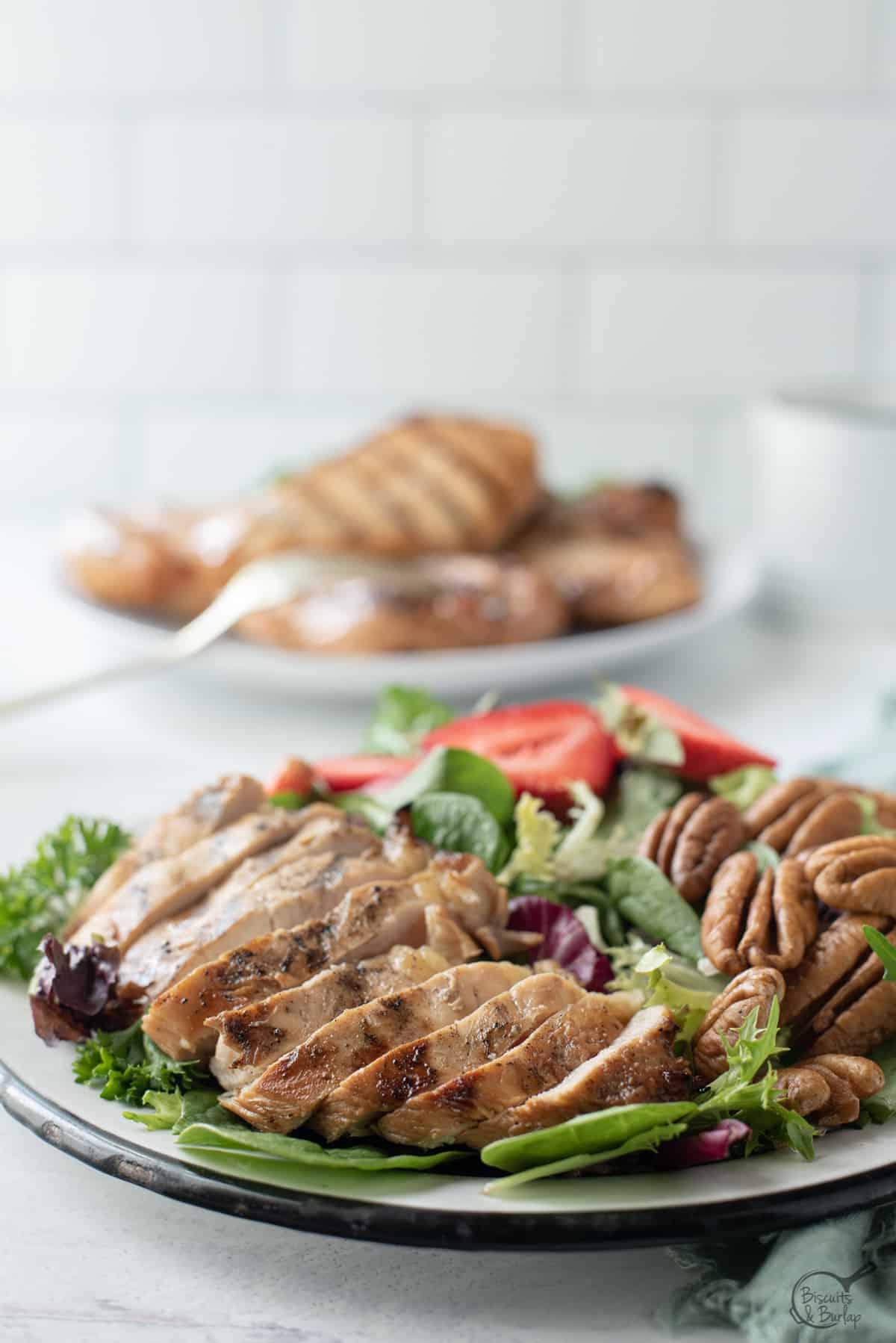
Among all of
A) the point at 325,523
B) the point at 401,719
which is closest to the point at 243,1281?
the point at 401,719

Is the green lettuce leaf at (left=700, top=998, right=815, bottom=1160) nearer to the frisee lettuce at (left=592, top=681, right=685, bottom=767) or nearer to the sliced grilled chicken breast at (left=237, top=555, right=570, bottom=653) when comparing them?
the frisee lettuce at (left=592, top=681, right=685, bottom=767)

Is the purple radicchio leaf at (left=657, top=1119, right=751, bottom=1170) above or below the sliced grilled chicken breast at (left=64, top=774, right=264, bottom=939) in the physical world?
below

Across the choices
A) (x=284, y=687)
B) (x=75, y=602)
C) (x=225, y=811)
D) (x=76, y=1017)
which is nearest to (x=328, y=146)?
(x=75, y=602)

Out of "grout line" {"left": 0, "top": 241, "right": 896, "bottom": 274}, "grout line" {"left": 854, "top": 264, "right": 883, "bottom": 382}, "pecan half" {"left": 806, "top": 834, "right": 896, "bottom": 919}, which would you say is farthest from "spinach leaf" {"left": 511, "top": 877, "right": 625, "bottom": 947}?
"grout line" {"left": 854, "top": 264, "right": 883, "bottom": 382}

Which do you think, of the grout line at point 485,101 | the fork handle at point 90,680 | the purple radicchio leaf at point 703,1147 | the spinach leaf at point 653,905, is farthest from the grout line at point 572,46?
the purple radicchio leaf at point 703,1147

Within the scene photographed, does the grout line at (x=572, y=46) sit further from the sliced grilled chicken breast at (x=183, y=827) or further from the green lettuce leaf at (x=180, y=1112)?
the green lettuce leaf at (x=180, y=1112)

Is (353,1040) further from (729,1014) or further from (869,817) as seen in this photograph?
(869,817)

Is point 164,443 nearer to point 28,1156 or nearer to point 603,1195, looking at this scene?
point 28,1156
